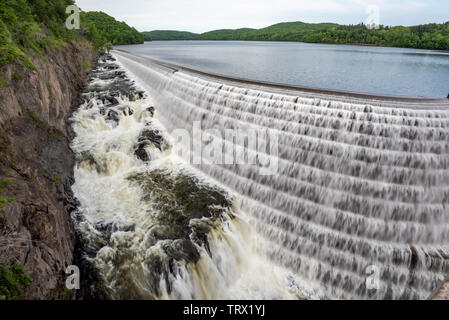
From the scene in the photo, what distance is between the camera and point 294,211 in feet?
30.5

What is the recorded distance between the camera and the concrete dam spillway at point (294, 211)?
7562 mm

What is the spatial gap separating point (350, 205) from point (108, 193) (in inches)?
377

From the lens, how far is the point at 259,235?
31.4ft

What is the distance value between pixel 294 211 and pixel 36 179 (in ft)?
29.6

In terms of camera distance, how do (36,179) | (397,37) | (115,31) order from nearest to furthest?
1. (36,179)
2. (397,37)
3. (115,31)

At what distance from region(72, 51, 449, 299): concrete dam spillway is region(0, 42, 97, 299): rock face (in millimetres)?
1052

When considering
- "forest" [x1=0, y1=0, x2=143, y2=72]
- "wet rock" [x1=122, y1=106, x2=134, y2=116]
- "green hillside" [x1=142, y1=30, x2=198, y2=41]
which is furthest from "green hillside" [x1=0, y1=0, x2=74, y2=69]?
Answer: "green hillside" [x1=142, y1=30, x2=198, y2=41]

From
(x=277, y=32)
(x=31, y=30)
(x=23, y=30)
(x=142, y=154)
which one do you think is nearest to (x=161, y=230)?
(x=142, y=154)

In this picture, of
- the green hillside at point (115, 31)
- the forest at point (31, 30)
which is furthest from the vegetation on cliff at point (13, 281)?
the green hillside at point (115, 31)

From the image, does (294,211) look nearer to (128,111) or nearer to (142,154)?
(142,154)

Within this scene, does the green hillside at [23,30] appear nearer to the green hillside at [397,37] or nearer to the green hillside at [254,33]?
the green hillside at [397,37]

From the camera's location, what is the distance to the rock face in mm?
5582

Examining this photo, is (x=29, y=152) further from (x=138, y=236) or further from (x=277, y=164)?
(x=277, y=164)

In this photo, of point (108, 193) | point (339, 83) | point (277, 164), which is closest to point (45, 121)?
point (108, 193)
